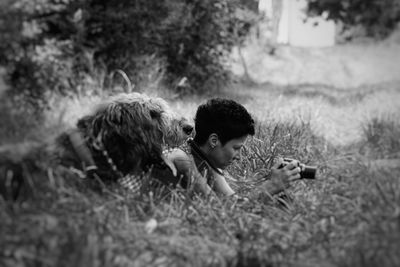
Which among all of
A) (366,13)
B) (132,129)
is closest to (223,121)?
(132,129)

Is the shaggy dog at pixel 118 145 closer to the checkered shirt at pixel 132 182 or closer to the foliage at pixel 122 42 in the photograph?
the checkered shirt at pixel 132 182

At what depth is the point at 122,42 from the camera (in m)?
6.53

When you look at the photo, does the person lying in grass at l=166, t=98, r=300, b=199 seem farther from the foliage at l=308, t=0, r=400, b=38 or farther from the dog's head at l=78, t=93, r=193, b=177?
the foliage at l=308, t=0, r=400, b=38

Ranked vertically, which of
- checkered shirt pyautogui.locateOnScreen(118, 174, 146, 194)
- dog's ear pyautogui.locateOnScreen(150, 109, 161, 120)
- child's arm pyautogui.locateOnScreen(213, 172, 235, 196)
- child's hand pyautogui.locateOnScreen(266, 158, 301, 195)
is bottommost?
child's arm pyautogui.locateOnScreen(213, 172, 235, 196)

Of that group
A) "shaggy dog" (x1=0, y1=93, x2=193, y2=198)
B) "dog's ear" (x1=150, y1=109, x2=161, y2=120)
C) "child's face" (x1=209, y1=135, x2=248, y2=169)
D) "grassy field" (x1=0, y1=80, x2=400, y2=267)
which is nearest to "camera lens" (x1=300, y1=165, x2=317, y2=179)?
"grassy field" (x1=0, y1=80, x2=400, y2=267)

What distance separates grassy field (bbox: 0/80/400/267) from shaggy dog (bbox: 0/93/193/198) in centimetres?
8

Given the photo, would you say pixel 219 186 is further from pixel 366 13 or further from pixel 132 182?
pixel 366 13

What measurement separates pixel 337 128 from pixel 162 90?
9.18ft

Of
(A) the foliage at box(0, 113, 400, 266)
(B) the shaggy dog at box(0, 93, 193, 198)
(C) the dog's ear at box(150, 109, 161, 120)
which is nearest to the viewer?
(A) the foliage at box(0, 113, 400, 266)

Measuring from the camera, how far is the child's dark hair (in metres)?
3.70

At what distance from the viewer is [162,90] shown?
6.89 meters

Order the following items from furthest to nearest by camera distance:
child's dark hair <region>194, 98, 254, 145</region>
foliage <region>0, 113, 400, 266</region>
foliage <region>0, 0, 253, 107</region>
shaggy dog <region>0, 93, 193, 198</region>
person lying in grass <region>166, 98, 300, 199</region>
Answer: child's dark hair <region>194, 98, 254, 145</region>, person lying in grass <region>166, 98, 300, 199</region>, foliage <region>0, 0, 253, 107</region>, shaggy dog <region>0, 93, 193, 198</region>, foliage <region>0, 113, 400, 266</region>

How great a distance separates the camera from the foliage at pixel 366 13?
3.06m

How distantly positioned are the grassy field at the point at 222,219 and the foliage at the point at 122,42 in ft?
0.96
